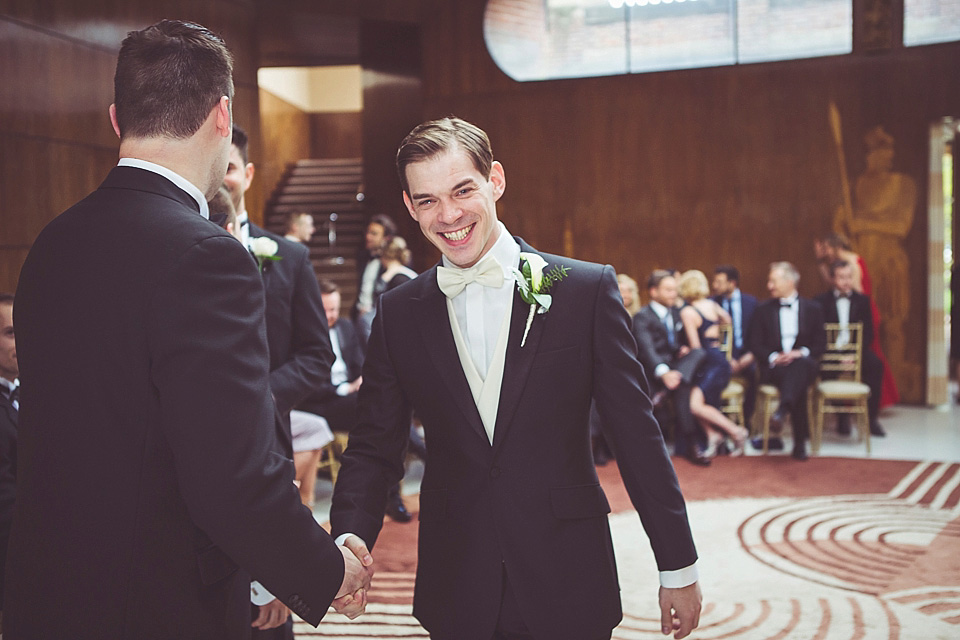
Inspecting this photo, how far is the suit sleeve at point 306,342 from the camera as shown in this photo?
2.62 metres

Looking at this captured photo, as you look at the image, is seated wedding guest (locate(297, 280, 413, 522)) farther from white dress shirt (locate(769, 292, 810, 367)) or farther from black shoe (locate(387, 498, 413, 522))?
white dress shirt (locate(769, 292, 810, 367))

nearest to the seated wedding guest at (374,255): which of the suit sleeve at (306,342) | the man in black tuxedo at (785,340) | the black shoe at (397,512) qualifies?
the black shoe at (397,512)

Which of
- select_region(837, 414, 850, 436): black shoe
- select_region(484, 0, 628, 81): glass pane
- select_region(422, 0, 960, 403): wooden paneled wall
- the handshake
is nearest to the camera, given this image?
the handshake

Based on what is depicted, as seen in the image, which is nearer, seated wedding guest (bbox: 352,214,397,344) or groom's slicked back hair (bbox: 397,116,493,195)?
groom's slicked back hair (bbox: 397,116,493,195)

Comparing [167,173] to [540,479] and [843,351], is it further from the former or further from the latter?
[843,351]

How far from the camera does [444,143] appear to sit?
5.92 ft

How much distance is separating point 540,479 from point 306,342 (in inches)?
48.9

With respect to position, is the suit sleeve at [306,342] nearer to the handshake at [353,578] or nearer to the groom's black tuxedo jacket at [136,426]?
the handshake at [353,578]

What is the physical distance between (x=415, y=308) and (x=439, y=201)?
250 millimetres

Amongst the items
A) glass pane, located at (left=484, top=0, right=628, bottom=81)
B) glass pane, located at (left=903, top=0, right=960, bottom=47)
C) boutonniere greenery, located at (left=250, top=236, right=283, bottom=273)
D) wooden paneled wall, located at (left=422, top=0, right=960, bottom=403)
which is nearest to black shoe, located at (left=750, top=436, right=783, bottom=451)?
wooden paneled wall, located at (left=422, top=0, right=960, bottom=403)

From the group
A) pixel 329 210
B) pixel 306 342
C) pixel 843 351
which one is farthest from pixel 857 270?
pixel 329 210

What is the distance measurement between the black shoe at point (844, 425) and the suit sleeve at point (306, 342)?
6.18m

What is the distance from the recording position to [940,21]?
29.6 feet

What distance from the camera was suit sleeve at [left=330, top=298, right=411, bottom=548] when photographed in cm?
186
